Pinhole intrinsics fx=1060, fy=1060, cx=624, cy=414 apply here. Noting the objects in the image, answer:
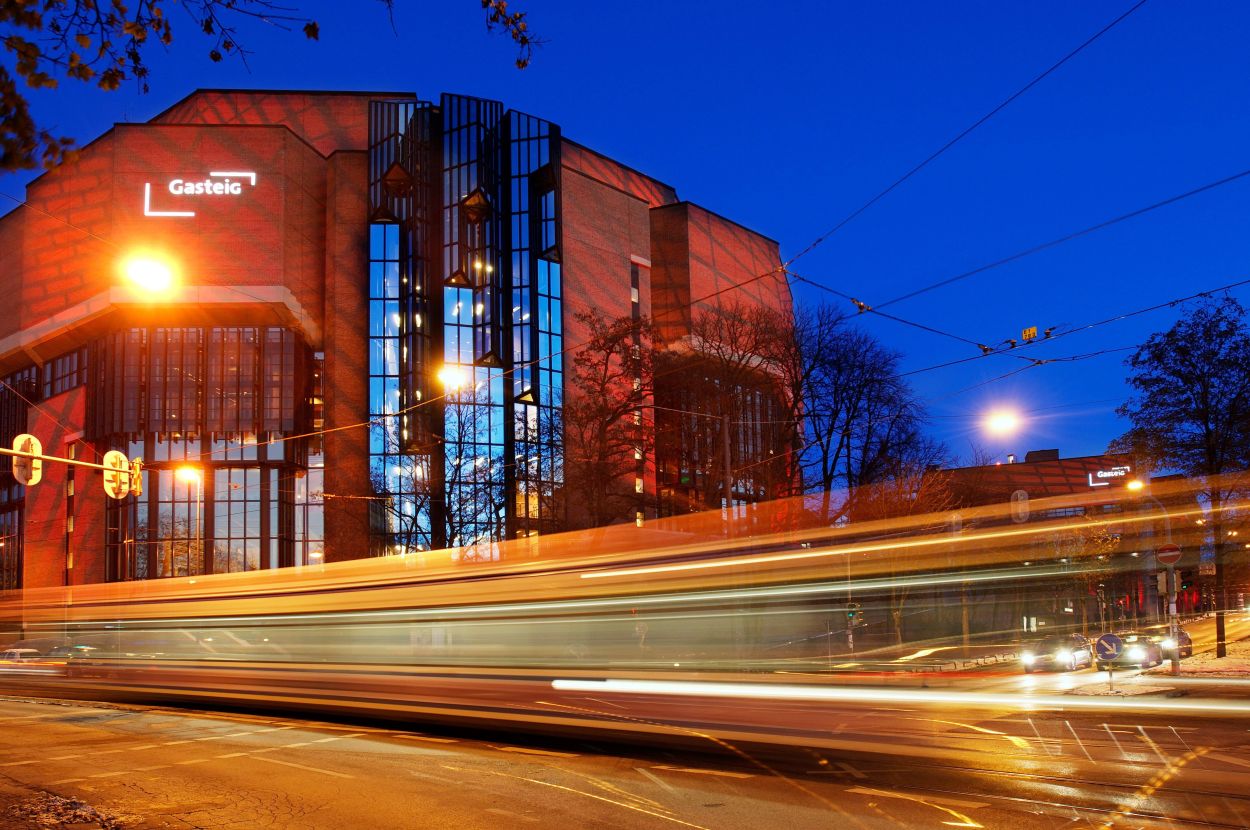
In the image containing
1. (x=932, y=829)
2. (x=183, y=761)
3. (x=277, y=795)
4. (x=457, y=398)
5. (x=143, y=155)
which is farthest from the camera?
(x=143, y=155)

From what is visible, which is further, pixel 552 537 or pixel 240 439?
pixel 240 439

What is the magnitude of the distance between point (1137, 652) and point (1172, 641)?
55 centimetres

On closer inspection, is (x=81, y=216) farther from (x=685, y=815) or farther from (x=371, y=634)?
(x=685, y=815)

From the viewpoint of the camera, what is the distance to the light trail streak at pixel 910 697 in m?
8.48

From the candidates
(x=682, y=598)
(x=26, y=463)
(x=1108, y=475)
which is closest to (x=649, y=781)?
(x=682, y=598)

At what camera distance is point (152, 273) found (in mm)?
51125

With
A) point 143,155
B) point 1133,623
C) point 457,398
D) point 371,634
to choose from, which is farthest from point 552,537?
point 143,155

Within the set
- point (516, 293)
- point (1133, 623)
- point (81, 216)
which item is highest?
point (81, 216)

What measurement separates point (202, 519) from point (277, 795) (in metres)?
43.7

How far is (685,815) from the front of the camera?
819 centimetres

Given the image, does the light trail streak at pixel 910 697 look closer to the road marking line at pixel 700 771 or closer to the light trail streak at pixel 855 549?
the light trail streak at pixel 855 549

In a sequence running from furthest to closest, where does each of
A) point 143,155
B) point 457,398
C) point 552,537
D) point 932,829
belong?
1. point 143,155
2. point 457,398
3. point 552,537
4. point 932,829

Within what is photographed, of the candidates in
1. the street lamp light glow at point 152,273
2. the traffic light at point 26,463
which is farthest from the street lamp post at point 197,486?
the traffic light at point 26,463

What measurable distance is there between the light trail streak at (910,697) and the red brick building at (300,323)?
35.4 meters
